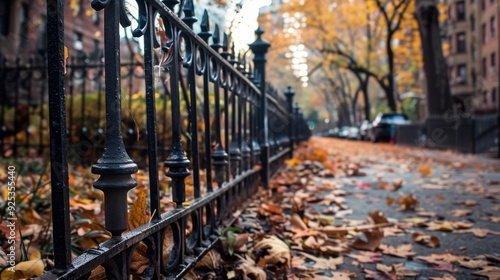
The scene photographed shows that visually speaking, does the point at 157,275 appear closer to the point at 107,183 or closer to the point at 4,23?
the point at 107,183

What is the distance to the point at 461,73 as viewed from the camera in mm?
45375

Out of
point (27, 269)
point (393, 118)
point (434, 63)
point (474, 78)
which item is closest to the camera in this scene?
point (27, 269)

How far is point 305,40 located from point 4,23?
53.7ft

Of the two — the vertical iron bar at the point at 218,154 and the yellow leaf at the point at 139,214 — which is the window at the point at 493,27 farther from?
the yellow leaf at the point at 139,214

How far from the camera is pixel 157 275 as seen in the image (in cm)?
150

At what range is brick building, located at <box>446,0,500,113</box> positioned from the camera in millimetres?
36500

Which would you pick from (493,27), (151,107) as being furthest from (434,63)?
(493,27)

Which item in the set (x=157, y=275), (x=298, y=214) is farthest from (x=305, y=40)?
(x=157, y=275)

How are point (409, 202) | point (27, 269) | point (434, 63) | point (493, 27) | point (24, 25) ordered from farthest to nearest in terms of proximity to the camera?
point (493, 27), point (24, 25), point (434, 63), point (409, 202), point (27, 269)

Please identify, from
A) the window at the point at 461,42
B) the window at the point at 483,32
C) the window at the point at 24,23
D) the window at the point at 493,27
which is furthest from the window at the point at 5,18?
the window at the point at 461,42

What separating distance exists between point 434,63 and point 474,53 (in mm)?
32086

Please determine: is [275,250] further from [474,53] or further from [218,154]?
[474,53]

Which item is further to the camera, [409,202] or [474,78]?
[474,78]

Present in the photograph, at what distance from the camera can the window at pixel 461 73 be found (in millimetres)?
44331
